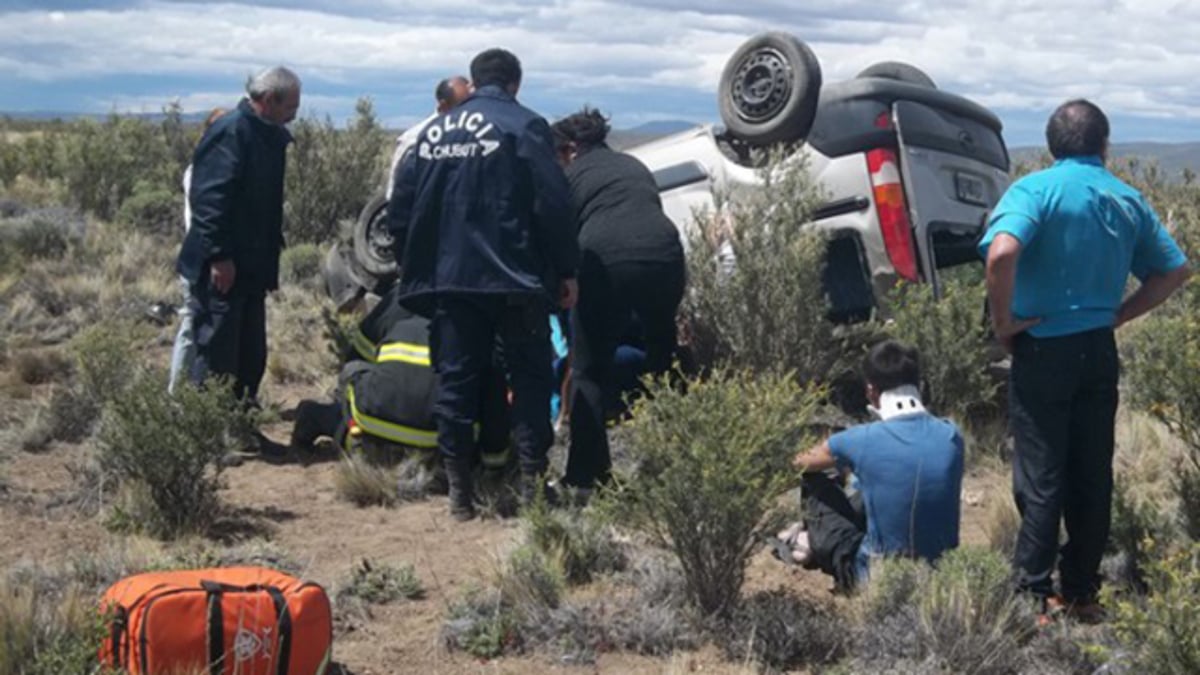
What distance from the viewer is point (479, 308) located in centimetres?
609

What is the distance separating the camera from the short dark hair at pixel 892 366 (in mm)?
5059

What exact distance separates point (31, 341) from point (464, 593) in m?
6.25

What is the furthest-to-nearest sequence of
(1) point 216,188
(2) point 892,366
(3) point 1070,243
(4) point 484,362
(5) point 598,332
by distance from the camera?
1. (1) point 216,188
2. (5) point 598,332
3. (4) point 484,362
4. (2) point 892,366
5. (3) point 1070,243

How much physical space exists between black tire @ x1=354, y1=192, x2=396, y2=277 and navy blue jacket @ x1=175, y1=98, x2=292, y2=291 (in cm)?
181

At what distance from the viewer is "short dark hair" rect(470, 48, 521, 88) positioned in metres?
6.17

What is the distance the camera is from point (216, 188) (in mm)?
7086

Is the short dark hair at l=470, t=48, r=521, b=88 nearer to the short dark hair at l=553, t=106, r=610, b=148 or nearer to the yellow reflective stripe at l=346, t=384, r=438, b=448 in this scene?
the short dark hair at l=553, t=106, r=610, b=148

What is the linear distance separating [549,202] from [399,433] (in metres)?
1.48

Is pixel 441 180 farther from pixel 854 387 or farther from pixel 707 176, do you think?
pixel 854 387

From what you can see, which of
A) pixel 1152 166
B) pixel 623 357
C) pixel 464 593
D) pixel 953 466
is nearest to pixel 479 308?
pixel 623 357

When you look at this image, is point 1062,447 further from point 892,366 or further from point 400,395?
point 400,395

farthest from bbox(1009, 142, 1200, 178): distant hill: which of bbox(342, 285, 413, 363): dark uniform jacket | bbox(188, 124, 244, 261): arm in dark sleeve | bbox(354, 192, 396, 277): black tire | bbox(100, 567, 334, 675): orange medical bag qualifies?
bbox(100, 567, 334, 675): orange medical bag

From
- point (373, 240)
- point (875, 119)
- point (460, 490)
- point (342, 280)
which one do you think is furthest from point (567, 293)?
point (342, 280)

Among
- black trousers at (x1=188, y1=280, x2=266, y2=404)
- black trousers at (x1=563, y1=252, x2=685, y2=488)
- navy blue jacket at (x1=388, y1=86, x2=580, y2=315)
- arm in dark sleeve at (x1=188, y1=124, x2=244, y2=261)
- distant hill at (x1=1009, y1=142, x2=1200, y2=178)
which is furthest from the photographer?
distant hill at (x1=1009, y1=142, x2=1200, y2=178)
